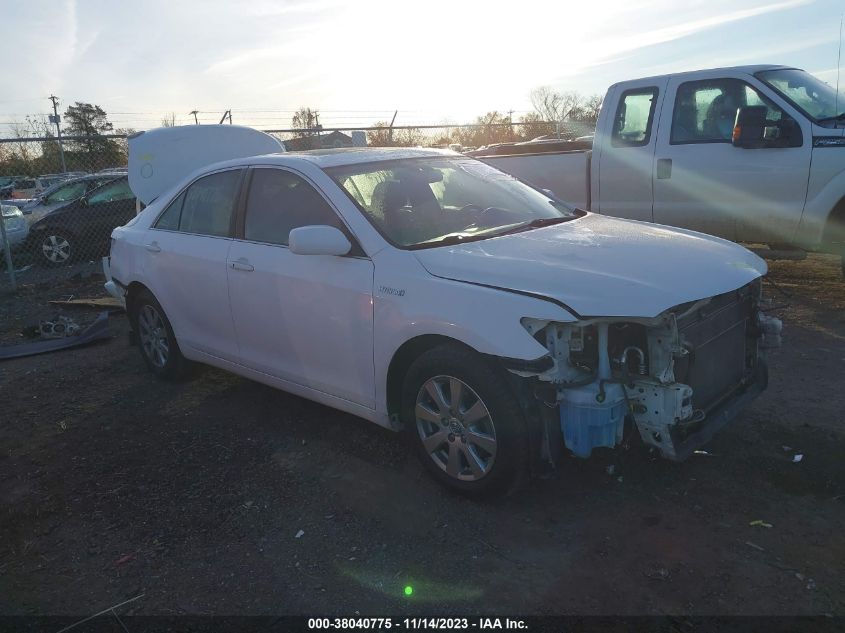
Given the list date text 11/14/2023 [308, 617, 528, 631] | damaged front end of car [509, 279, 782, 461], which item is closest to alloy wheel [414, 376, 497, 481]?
damaged front end of car [509, 279, 782, 461]

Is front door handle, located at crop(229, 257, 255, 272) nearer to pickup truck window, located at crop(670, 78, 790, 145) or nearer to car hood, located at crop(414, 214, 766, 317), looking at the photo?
car hood, located at crop(414, 214, 766, 317)

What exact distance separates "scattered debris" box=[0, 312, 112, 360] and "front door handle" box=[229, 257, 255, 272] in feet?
11.3

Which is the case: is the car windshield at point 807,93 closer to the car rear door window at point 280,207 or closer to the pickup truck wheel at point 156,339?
the car rear door window at point 280,207

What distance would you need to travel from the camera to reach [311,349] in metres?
4.16

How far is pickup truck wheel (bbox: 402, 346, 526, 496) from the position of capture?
324 centimetres

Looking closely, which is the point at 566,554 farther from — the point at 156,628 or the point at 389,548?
the point at 156,628

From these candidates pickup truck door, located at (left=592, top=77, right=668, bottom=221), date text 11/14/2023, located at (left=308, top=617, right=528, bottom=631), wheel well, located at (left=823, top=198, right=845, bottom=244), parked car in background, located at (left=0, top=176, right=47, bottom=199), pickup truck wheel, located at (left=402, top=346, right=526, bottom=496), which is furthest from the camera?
parked car in background, located at (left=0, top=176, right=47, bottom=199)

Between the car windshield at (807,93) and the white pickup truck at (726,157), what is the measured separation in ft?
0.04

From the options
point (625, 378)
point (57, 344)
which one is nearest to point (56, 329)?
point (57, 344)

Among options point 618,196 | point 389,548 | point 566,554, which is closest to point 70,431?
point 389,548

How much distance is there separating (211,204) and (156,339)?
1.39 m

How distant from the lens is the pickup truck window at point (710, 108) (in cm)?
688

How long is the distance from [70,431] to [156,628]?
2.58 metres

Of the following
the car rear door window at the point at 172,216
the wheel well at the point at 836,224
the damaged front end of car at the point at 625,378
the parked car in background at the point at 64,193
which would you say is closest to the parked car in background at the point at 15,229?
the parked car in background at the point at 64,193
